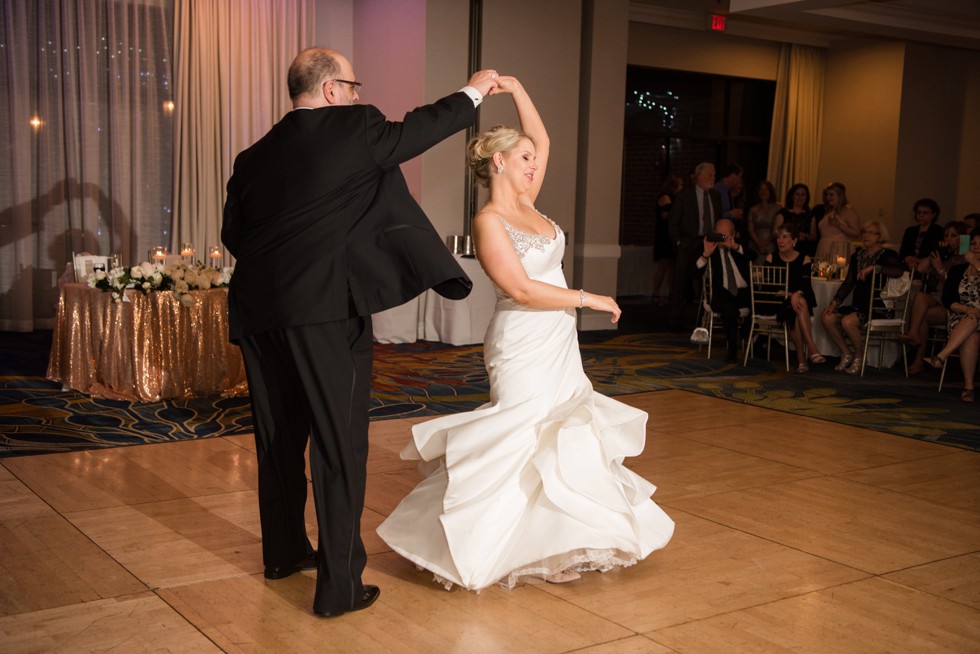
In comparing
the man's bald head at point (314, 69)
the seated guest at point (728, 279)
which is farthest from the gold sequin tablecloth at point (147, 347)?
the seated guest at point (728, 279)

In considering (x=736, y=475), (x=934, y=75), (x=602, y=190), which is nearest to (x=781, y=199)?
(x=934, y=75)

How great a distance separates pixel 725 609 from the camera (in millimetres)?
3148

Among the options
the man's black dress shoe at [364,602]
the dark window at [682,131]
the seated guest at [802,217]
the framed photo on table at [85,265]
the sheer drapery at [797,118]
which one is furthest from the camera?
the sheer drapery at [797,118]

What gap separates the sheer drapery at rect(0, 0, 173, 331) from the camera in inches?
367

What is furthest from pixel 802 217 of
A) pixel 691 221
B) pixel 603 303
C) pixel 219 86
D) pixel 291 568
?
pixel 291 568

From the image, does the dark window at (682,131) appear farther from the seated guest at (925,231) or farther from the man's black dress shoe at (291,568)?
the man's black dress shoe at (291,568)

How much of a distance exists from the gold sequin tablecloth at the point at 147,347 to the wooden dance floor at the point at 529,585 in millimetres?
1352

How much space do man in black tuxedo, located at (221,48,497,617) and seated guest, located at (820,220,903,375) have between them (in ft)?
19.5

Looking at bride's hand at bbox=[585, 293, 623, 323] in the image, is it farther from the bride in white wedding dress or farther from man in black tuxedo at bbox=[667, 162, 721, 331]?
man in black tuxedo at bbox=[667, 162, 721, 331]

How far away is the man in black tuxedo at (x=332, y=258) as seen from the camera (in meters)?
2.85

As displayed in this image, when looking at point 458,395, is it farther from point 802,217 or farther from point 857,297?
point 802,217

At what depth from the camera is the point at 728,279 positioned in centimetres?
859

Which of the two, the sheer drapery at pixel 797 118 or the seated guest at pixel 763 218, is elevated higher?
→ the sheer drapery at pixel 797 118

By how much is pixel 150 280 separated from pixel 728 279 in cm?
475
